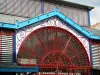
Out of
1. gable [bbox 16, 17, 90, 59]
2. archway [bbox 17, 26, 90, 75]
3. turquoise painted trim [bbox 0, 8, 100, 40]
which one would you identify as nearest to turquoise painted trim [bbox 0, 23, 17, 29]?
turquoise painted trim [bbox 0, 8, 100, 40]

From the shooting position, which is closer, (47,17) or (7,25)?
(7,25)

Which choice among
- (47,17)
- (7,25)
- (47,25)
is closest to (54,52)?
(47,25)

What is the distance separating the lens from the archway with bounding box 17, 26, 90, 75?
84.8ft

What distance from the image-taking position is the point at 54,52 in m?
27.4

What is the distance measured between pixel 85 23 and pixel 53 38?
1119 cm

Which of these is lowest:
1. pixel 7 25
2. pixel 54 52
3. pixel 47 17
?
pixel 54 52

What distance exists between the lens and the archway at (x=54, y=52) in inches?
1018

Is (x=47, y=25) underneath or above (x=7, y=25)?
above

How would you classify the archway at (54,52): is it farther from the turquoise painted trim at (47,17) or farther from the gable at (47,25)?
the turquoise painted trim at (47,17)

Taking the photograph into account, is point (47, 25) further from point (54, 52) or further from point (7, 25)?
point (7, 25)

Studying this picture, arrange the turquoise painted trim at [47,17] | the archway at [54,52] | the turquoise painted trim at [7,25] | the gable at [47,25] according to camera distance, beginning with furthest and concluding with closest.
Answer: the archway at [54,52], the gable at [47,25], the turquoise painted trim at [47,17], the turquoise painted trim at [7,25]

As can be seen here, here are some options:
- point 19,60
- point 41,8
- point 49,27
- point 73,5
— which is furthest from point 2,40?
point 73,5

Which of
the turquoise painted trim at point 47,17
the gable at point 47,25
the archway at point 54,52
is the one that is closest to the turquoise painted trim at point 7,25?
the turquoise painted trim at point 47,17

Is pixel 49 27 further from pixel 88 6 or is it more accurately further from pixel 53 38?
pixel 88 6
